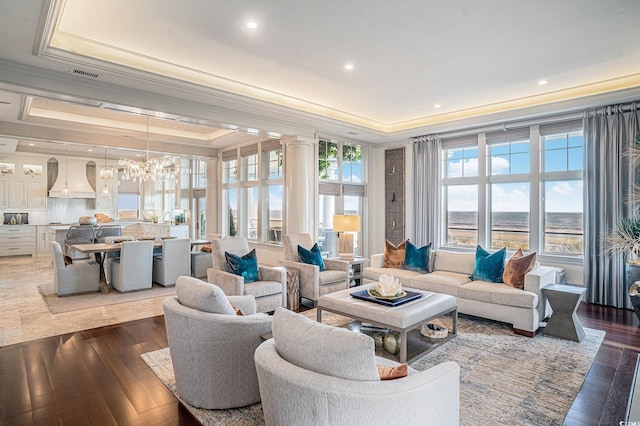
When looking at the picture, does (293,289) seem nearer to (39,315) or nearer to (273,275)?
(273,275)

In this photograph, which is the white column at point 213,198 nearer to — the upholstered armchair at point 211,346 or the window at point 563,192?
the upholstered armchair at point 211,346

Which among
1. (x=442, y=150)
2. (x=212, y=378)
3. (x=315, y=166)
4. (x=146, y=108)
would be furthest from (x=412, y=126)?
(x=212, y=378)

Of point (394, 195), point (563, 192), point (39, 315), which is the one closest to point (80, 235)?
point (39, 315)

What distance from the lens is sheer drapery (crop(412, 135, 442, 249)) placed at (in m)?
7.01

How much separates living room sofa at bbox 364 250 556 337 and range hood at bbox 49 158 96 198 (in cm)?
937

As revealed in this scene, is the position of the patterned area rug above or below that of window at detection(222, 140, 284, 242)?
below

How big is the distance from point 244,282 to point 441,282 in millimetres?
2513

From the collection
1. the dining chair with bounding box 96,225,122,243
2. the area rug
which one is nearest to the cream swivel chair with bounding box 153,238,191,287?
the area rug

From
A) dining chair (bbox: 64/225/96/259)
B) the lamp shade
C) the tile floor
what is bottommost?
the tile floor

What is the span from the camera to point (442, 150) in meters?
7.09

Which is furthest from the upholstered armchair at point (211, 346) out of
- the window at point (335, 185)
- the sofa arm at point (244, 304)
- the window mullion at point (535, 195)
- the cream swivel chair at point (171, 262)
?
the window mullion at point (535, 195)

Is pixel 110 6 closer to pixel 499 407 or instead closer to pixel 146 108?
pixel 146 108

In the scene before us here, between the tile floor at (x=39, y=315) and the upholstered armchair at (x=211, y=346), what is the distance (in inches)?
95.0

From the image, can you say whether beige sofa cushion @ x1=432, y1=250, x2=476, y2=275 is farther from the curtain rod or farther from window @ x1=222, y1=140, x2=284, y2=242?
window @ x1=222, y1=140, x2=284, y2=242
